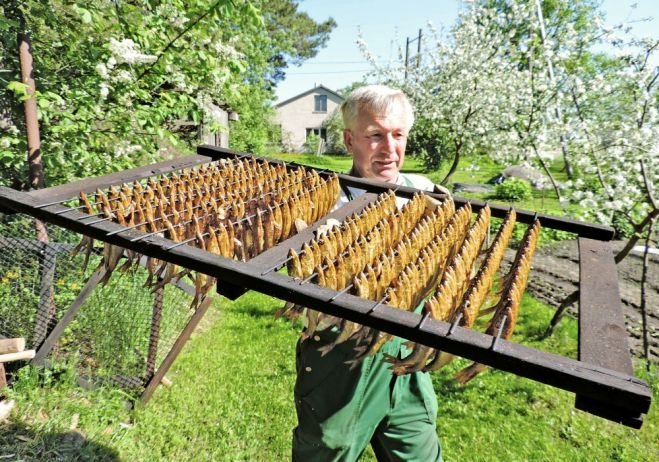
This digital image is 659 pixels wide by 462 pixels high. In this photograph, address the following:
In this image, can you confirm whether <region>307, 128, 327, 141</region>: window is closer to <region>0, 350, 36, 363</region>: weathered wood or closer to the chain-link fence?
the chain-link fence

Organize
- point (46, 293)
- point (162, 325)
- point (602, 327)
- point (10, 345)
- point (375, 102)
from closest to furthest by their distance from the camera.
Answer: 1. point (602, 327)
2. point (375, 102)
3. point (10, 345)
4. point (46, 293)
5. point (162, 325)

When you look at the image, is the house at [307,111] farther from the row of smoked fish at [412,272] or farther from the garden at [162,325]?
the row of smoked fish at [412,272]

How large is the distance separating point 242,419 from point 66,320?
222 centimetres

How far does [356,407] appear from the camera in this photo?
8.82ft

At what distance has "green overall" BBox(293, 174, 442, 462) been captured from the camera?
268 cm

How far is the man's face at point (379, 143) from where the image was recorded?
312cm

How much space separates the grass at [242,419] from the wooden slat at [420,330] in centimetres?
345

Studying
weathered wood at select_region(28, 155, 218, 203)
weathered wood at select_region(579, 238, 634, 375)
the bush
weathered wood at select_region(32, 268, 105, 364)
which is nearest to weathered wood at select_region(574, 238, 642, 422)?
weathered wood at select_region(579, 238, 634, 375)

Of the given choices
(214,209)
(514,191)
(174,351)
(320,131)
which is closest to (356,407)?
(214,209)

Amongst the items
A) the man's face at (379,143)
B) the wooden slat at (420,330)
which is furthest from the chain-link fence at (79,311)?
the wooden slat at (420,330)

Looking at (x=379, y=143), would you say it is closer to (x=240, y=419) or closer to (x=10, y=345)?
(x=240, y=419)

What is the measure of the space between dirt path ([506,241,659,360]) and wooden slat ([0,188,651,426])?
7.15 metres

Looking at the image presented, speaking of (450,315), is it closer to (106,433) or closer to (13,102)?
(106,433)

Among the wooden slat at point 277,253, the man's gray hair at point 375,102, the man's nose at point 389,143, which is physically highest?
the man's gray hair at point 375,102
